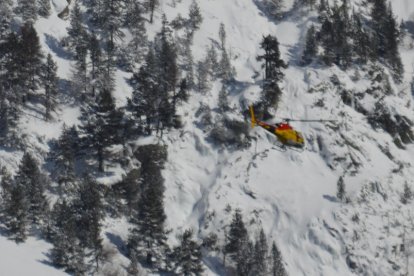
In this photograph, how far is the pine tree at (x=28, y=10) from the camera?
7250 cm

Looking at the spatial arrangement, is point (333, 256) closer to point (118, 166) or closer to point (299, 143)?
point (299, 143)

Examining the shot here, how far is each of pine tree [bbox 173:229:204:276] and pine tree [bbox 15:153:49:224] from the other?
1217 centimetres

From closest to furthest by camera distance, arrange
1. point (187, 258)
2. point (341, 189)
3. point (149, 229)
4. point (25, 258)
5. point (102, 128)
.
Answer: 1. point (25, 258)
2. point (187, 258)
3. point (149, 229)
4. point (102, 128)
5. point (341, 189)

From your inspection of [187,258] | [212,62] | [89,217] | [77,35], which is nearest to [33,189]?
[89,217]

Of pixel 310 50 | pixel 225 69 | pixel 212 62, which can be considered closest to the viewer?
pixel 225 69

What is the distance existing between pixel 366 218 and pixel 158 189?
21.0 metres

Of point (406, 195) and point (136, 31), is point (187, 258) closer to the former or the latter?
point (406, 195)

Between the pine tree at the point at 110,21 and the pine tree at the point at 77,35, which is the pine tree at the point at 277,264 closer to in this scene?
the pine tree at the point at 77,35

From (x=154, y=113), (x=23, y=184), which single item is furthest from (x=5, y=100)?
(x=154, y=113)

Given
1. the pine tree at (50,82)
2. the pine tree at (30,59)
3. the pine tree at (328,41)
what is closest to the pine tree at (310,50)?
the pine tree at (328,41)

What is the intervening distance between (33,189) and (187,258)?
14646 millimetres

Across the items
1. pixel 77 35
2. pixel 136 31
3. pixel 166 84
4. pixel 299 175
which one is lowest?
pixel 299 175

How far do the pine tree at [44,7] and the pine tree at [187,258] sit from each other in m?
41.9

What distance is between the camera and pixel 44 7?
76.5 metres
